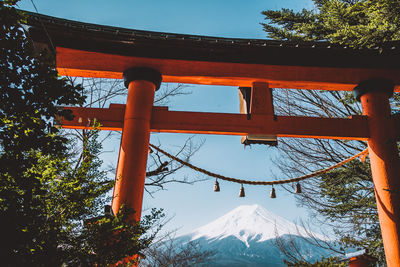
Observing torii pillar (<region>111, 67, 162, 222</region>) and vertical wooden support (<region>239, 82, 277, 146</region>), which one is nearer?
torii pillar (<region>111, 67, 162, 222</region>)

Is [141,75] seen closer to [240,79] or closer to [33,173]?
[240,79]

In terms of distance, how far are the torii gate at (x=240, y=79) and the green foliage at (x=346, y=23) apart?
55 centimetres

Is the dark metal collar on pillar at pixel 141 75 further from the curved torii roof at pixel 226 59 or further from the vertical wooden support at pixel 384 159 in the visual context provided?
the vertical wooden support at pixel 384 159

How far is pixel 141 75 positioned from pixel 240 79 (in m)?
1.56

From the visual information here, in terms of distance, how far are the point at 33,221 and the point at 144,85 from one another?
→ 294 centimetres

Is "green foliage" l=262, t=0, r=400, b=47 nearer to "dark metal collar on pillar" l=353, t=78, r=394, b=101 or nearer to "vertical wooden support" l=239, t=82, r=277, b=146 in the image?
"dark metal collar on pillar" l=353, t=78, r=394, b=101

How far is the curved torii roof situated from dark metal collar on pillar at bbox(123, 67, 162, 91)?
98mm

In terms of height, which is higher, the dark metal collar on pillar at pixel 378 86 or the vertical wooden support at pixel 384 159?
the dark metal collar on pillar at pixel 378 86

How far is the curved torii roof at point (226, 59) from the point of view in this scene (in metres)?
4.21

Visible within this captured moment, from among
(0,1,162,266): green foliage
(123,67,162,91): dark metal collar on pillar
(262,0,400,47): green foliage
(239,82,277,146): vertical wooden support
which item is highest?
(262,0,400,47): green foliage

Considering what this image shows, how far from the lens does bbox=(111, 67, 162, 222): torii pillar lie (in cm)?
357

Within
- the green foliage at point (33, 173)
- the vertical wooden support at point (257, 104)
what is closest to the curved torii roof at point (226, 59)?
the vertical wooden support at point (257, 104)

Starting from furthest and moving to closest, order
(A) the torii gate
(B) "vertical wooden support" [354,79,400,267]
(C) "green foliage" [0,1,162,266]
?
(A) the torii gate, (B) "vertical wooden support" [354,79,400,267], (C) "green foliage" [0,1,162,266]

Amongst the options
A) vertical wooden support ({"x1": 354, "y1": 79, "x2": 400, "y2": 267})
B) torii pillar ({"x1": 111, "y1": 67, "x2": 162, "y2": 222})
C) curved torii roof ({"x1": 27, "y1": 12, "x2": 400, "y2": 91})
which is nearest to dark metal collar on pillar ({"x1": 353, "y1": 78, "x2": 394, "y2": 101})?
vertical wooden support ({"x1": 354, "y1": 79, "x2": 400, "y2": 267})
